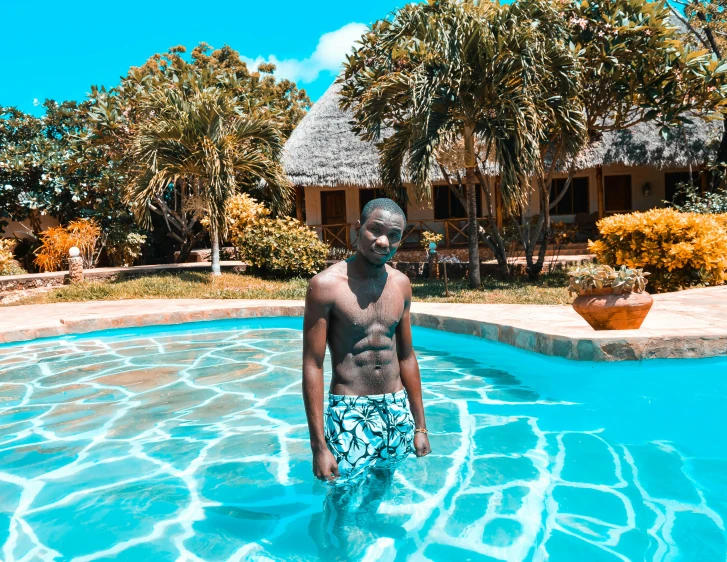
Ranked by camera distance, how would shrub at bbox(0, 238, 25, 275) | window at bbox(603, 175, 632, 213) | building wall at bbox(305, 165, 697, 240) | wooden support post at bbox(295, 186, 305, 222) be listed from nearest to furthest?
shrub at bbox(0, 238, 25, 275), wooden support post at bbox(295, 186, 305, 222), building wall at bbox(305, 165, 697, 240), window at bbox(603, 175, 632, 213)

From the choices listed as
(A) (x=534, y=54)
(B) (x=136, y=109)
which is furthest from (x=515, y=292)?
(B) (x=136, y=109)

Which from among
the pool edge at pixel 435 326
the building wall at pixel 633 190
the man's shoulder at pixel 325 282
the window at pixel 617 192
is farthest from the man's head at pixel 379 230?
the window at pixel 617 192

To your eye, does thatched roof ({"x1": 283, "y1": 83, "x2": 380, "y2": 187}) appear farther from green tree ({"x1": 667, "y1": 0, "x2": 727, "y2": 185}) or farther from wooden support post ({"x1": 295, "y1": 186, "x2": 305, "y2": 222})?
green tree ({"x1": 667, "y1": 0, "x2": 727, "y2": 185})

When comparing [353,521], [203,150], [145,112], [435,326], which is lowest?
[353,521]

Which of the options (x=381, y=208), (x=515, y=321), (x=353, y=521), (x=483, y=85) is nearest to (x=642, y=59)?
(x=483, y=85)

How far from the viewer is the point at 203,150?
1222cm

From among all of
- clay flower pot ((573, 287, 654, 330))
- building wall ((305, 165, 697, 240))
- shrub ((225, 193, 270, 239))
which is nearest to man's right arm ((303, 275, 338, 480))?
clay flower pot ((573, 287, 654, 330))

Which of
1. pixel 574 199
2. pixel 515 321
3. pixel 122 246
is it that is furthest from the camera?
pixel 574 199

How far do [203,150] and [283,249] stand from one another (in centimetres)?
248

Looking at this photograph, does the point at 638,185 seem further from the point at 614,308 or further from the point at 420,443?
the point at 420,443

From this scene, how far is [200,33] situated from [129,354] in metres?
21.0

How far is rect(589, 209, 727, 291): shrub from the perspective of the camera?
8.85 metres

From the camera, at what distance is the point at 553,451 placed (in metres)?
4.15

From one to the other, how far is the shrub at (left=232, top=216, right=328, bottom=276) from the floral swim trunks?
1067 centimetres
